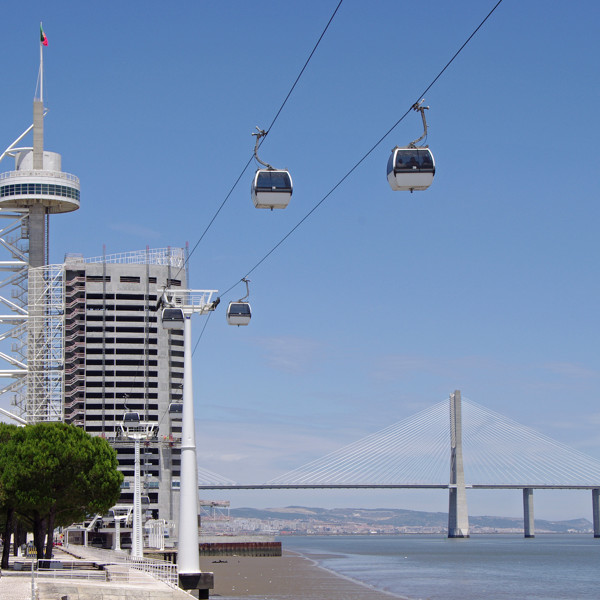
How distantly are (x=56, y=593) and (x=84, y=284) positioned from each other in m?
161

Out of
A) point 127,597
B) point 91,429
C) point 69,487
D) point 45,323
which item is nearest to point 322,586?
point 69,487

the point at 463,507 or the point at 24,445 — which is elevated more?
the point at 24,445

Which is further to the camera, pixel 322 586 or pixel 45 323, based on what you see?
pixel 45 323

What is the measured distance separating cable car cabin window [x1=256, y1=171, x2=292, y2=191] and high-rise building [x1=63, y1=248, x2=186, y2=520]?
170 m

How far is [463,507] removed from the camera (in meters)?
199

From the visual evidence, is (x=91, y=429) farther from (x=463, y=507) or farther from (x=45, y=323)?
(x=463, y=507)

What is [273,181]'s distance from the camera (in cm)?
2403

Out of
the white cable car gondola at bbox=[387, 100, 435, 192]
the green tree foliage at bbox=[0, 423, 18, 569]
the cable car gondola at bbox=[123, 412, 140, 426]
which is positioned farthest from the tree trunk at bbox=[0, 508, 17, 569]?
the white cable car gondola at bbox=[387, 100, 435, 192]

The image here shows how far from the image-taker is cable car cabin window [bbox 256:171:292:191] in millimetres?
23984

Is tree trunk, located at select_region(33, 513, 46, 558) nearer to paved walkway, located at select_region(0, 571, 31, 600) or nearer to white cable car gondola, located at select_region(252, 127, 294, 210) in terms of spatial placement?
paved walkway, located at select_region(0, 571, 31, 600)

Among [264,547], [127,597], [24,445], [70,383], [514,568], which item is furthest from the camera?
[70,383]

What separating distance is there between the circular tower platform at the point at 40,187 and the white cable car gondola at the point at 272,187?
5639 inches

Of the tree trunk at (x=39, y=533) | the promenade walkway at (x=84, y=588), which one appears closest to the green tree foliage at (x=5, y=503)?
the tree trunk at (x=39, y=533)

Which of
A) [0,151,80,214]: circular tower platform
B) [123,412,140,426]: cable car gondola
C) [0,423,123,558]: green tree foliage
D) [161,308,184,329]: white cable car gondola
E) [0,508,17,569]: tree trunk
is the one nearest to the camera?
[161,308,184,329]: white cable car gondola
